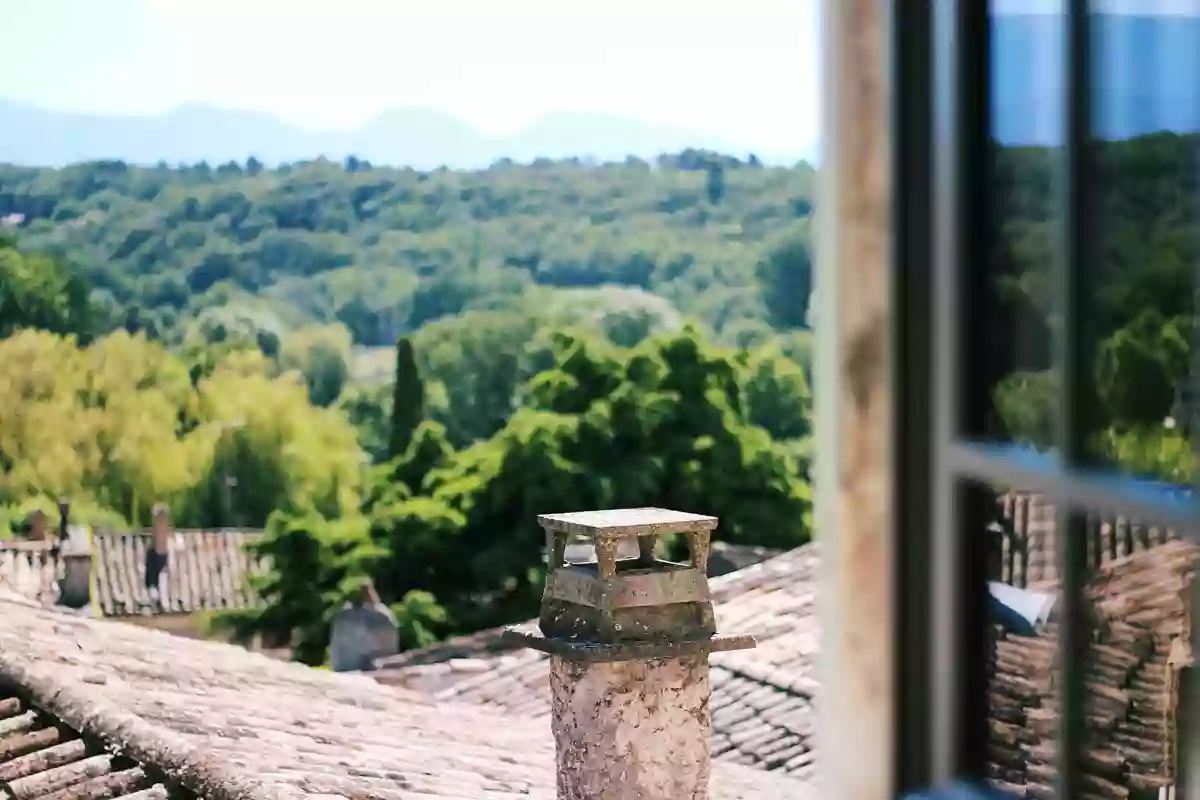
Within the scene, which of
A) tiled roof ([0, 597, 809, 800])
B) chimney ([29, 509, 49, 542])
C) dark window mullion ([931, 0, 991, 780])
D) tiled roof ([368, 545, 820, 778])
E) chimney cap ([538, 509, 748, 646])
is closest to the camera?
dark window mullion ([931, 0, 991, 780])

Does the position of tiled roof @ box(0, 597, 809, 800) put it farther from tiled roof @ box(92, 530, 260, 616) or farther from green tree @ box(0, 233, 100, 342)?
green tree @ box(0, 233, 100, 342)

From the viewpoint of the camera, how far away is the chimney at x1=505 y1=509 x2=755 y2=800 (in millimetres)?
3754

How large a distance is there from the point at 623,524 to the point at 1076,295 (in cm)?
298

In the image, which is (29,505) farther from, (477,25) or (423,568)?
(477,25)

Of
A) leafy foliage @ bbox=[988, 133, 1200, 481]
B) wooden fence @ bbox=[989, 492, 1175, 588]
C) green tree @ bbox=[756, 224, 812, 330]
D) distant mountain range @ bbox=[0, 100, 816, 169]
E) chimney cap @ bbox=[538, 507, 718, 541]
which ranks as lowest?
green tree @ bbox=[756, 224, 812, 330]

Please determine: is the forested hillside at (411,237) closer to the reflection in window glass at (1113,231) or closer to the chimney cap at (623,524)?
the chimney cap at (623,524)

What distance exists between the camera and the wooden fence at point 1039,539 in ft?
2.27

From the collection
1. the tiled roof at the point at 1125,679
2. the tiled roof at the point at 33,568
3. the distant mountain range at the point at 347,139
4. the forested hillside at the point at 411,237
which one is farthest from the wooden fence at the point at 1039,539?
the distant mountain range at the point at 347,139

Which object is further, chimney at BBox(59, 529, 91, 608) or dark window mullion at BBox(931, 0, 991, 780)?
chimney at BBox(59, 529, 91, 608)

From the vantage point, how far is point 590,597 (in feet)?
12.4

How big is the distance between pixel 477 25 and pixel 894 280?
1231 inches

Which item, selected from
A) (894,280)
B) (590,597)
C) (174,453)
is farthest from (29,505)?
(894,280)

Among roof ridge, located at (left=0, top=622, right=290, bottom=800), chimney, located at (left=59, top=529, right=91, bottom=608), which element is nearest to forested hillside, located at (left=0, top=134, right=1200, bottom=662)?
chimney, located at (left=59, top=529, right=91, bottom=608)

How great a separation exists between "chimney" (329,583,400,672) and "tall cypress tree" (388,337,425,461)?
1046 centimetres
